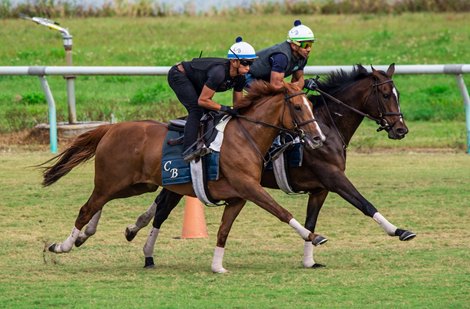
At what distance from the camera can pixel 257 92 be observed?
474 inches

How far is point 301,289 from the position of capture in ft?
35.3

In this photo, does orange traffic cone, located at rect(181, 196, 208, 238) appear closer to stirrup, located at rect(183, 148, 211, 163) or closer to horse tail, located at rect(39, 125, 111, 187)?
horse tail, located at rect(39, 125, 111, 187)

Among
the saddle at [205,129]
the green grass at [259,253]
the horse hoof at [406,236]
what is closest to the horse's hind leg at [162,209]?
the green grass at [259,253]

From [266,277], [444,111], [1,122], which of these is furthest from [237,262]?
[444,111]

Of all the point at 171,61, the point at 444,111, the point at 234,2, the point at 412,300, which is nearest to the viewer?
the point at 412,300

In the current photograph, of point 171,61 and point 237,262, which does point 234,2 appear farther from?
point 237,262

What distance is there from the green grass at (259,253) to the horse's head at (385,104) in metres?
1.18

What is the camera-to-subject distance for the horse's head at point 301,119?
1164 centimetres

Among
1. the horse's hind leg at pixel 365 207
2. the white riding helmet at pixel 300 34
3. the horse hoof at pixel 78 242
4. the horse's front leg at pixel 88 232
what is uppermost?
the white riding helmet at pixel 300 34

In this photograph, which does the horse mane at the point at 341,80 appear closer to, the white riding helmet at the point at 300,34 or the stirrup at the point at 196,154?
the white riding helmet at the point at 300,34

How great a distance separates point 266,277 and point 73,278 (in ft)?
5.36


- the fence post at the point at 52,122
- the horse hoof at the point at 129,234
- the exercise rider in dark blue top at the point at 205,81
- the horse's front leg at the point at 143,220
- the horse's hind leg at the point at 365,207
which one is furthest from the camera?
the fence post at the point at 52,122

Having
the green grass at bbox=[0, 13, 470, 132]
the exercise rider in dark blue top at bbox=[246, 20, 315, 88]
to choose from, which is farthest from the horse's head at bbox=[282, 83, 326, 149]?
the green grass at bbox=[0, 13, 470, 132]

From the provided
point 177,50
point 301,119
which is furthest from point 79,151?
point 177,50
